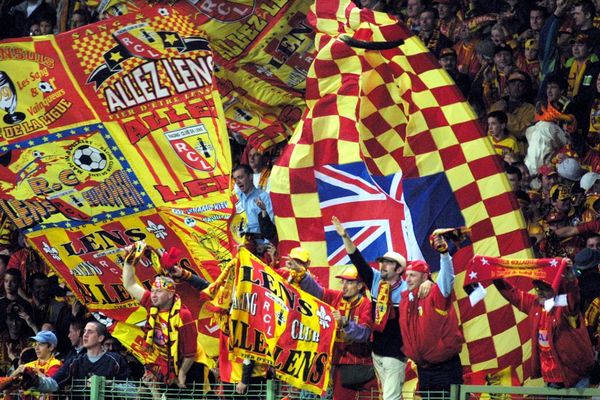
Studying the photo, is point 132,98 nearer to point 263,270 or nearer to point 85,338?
point 85,338

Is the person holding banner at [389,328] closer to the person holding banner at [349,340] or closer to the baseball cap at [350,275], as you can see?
the person holding banner at [349,340]

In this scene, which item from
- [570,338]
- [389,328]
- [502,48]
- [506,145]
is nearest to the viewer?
[570,338]

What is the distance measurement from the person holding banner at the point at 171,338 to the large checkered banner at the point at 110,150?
→ 1478 mm

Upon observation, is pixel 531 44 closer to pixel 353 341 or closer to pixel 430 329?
pixel 353 341

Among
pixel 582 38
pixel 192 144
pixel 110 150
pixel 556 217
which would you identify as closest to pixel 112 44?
pixel 110 150

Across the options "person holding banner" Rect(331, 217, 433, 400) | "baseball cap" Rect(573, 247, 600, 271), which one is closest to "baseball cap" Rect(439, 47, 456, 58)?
"baseball cap" Rect(573, 247, 600, 271)

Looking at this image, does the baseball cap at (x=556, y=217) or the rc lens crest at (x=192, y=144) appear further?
the rc lens crest at (x=192, y=144)

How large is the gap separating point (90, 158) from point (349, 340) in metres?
3.37

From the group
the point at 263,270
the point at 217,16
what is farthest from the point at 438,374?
the point at 217,16

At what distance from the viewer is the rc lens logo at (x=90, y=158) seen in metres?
13.5

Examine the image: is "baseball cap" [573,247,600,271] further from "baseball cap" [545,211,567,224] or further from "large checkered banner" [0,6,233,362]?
"large checkered banner" [0,6,233,362]

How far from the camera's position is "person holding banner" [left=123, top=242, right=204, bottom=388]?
11672 millimetres

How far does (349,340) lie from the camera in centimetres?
1109

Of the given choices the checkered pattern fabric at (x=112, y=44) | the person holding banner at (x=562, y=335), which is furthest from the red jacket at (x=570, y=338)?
the checkered pattern fabric at (x=112, y=44)
